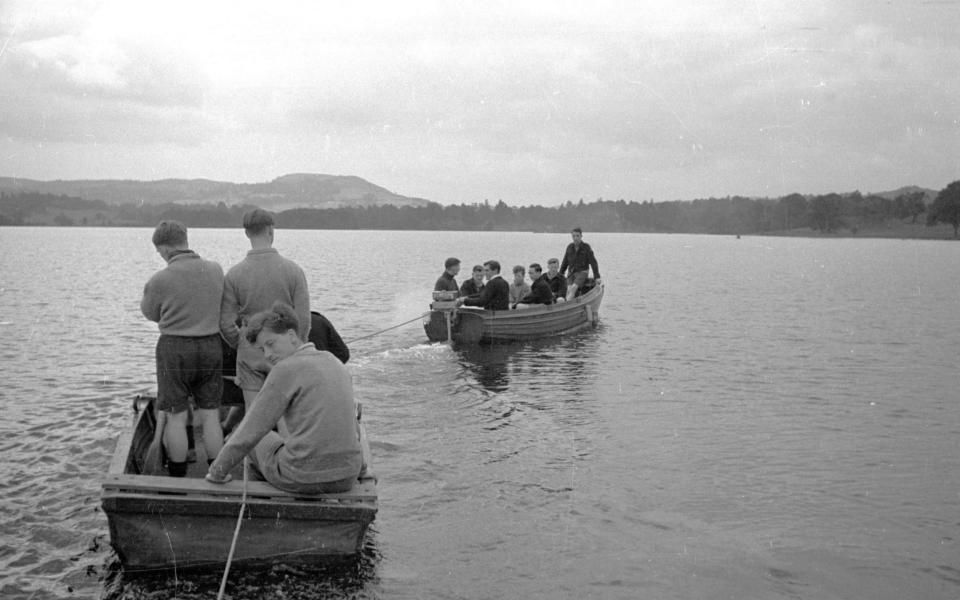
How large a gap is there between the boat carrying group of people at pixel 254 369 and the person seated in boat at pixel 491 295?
493 inches

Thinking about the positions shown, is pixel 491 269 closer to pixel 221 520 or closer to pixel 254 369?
pixel 254 369

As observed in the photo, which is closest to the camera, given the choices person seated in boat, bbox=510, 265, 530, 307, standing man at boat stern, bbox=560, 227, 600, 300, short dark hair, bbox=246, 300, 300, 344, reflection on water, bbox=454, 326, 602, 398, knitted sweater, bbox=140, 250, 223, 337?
short dark hair, bbox=246, 300, 300, 344

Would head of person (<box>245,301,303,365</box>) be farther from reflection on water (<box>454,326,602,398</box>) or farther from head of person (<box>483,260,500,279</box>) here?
head of person (<box>483,260,500,279</box>)

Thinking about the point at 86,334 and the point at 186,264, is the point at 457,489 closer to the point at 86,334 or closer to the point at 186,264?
the point at 186,264

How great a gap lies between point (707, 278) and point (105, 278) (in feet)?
127

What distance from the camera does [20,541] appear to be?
7621 millimetres

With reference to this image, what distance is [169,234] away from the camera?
6.99 meters

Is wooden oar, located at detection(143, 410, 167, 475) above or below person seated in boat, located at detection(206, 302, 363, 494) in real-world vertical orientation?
below

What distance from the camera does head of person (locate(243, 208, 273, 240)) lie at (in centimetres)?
728

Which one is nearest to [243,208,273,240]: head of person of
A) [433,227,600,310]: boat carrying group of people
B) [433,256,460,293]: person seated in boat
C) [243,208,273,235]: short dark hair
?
[243,208,273,235]: short dark hair

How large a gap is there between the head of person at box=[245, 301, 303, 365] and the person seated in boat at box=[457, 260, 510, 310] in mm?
14042

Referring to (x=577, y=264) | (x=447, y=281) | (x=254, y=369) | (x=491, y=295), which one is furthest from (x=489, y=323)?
(x=254, y=369)

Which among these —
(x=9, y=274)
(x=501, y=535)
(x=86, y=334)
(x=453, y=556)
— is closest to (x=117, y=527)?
(x=453, y=556)

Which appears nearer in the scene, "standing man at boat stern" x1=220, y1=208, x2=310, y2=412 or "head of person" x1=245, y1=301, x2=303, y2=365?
"head of person" x1=245, y1=301, x2=303, y2=365
